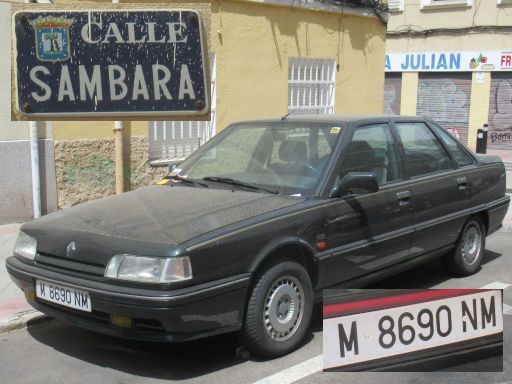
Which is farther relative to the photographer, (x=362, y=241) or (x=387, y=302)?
(x=362, y=241)

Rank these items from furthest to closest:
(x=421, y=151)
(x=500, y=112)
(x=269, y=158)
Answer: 1. (x=500, y=112)
2. (x=421, y=151)
3. (x=269, y=158)

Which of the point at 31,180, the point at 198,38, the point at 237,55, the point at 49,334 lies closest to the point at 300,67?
the point at 237,55

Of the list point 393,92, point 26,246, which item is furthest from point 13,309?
point 393,92

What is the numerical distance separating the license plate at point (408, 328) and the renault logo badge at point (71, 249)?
1.87 m

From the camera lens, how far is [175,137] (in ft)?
31.9

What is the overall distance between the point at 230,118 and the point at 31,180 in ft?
11.2

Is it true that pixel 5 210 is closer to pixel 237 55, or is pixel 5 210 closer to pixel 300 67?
pixel 237 55

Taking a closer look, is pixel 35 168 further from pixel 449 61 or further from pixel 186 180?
pixel 449 61

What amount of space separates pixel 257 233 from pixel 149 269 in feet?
2.39

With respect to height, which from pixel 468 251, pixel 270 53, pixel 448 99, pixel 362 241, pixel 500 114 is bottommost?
pixel 468 251

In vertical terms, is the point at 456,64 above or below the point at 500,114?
above

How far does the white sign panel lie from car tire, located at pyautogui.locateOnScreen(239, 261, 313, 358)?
1518cm

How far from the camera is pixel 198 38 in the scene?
5199mm

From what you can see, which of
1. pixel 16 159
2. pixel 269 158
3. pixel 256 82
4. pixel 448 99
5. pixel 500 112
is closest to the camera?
pixel 269 158
